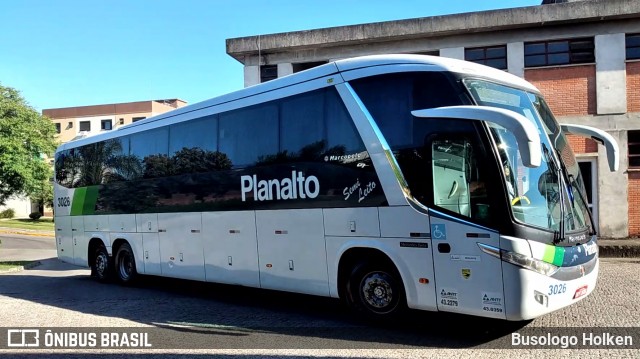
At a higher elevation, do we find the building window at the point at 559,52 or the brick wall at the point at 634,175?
the building window at the point at 559,52

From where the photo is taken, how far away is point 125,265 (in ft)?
40.9

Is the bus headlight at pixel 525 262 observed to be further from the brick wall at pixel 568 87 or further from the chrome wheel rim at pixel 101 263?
the brick wall at pixel 568 87

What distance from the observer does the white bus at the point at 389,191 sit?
19.6ft

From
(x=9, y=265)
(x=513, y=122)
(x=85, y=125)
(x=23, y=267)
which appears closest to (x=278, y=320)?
(x=513, y=122)

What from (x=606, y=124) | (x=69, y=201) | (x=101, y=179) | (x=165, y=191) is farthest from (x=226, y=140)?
(x=606, y=124)

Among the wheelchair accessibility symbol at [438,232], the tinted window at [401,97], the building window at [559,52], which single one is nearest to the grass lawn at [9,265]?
the tinted window at [401,97]

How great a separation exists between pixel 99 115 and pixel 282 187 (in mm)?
64077

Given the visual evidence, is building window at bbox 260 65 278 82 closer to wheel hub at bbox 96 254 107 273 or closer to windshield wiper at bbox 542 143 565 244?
wheel hub at bbox 96 254 107 273

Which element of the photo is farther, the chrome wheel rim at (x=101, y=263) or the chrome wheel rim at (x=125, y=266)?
the chrome wheel rim at (x=101, y=263)

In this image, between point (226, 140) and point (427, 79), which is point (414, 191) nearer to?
point (427, 79)

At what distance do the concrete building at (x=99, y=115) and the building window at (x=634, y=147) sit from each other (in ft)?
180

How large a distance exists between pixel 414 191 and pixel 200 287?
6.71 m

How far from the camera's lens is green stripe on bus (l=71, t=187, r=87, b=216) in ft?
44.7

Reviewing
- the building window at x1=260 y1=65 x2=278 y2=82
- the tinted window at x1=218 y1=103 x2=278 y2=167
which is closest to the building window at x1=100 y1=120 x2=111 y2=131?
the building window at x1=260 y1=65 x2=278 y2=82
